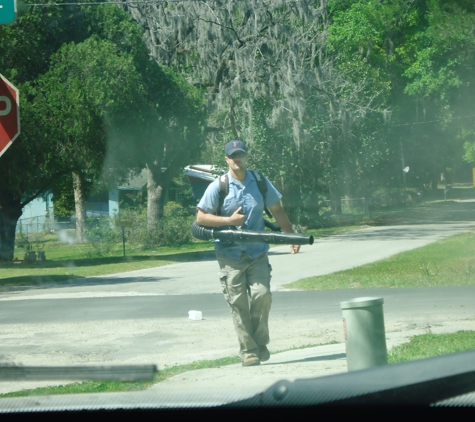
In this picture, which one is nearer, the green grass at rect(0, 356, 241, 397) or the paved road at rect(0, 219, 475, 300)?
the green grass at rect(0, 356, 241, 397)

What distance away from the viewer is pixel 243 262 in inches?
281

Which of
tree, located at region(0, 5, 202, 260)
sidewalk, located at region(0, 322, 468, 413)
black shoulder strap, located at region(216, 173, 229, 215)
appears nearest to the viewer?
sidewalk, located at region(0, 322, 468, 413)

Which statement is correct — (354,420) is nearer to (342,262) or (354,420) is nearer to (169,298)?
(169,298)

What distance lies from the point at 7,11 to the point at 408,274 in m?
10.5

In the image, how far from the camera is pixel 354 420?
8.42 feet

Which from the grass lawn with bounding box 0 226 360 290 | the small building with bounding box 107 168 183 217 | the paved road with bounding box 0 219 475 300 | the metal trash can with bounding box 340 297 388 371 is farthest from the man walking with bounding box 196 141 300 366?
the small building with bounding box 107 168 183 217

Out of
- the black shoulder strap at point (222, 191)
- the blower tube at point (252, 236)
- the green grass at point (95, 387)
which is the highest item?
the black shoulder strap at point (222, 191)

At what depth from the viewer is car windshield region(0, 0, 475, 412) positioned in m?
7.12

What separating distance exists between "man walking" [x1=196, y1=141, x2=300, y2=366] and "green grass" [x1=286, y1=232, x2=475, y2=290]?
7.45 meters

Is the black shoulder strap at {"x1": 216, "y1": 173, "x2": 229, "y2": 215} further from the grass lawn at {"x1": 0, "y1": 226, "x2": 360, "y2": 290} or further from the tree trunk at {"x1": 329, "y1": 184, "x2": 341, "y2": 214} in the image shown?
the tree trunk at {"x1": 329, "y1": 184, "x2": 341, "y2": 214}

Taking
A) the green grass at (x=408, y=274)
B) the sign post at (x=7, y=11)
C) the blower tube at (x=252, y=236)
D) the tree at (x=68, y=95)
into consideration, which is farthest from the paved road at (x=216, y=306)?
the tree at (x=68, y=95)

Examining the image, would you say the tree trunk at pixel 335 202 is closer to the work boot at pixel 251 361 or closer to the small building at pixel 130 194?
the small building at pixel 130 194

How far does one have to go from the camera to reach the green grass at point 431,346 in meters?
6.94

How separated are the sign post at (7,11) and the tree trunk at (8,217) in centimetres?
1760
